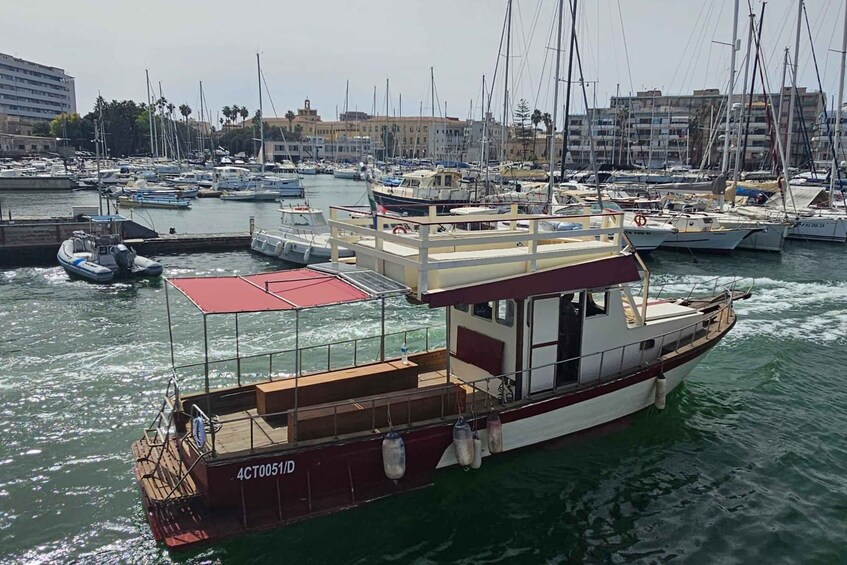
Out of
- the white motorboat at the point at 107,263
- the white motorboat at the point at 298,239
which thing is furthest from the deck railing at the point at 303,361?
the white motorboat at the point at 298,239

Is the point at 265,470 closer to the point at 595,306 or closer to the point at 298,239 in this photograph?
the point at 595,306

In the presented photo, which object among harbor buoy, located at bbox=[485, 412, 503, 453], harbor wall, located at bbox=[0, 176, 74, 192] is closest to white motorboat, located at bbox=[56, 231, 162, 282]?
harbor buoy, located at bbox=[485, 412, 503, 453]

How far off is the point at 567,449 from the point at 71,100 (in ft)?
700

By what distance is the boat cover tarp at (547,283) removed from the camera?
9.46 meters

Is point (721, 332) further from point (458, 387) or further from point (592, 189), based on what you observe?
point (592, 189)

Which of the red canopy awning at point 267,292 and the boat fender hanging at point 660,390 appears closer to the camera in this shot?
the red canopy awning at point 267,292

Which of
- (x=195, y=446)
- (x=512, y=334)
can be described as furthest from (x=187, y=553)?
(x=512, y=334)

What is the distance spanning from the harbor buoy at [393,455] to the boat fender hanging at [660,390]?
18.9 ft

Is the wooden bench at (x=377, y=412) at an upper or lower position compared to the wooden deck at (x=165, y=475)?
upper

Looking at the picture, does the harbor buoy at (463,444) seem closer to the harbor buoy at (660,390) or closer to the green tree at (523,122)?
the harbor buoy at (660,390)

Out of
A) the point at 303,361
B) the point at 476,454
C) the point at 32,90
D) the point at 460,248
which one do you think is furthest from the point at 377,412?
the point at 32,90

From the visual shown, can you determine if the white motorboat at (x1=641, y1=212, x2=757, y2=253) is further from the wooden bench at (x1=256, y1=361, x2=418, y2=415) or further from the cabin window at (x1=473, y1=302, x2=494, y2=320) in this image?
the wooden bench at (x1=256, y1=361, x2=418, y2=415)

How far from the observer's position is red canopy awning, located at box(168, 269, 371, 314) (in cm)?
859

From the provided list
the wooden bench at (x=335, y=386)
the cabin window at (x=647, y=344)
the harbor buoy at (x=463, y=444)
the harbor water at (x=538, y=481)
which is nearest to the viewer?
the harbor water at (x=538, y=481)
